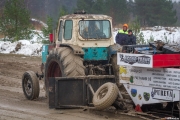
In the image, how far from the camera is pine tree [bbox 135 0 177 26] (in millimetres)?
43969

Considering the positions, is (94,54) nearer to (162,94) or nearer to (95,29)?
(95,29)

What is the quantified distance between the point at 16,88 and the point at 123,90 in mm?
5073

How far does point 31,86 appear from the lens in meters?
11.9

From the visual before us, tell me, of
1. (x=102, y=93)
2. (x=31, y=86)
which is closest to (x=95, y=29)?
(x=102, y=93)

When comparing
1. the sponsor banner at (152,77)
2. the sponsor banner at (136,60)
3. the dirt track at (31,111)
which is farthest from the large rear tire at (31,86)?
the sponsor banner at (136,60)

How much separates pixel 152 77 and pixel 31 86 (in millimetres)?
4327

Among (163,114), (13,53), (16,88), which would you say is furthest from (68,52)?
(13,53)

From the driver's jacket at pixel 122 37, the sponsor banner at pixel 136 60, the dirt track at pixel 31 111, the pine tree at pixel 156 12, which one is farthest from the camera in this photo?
the pine tree at pixel 156 12

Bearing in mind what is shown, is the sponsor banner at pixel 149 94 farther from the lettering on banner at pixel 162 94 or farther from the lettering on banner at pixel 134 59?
the lettering on banner at pixel 134 59

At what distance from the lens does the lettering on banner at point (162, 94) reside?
8178mm

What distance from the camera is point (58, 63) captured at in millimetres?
10594

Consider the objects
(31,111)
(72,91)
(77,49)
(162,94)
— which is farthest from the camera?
(77,49)

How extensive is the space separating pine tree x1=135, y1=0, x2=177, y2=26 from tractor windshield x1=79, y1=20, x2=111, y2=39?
33.1 metres

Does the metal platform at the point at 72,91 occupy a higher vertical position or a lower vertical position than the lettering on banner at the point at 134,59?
lower
